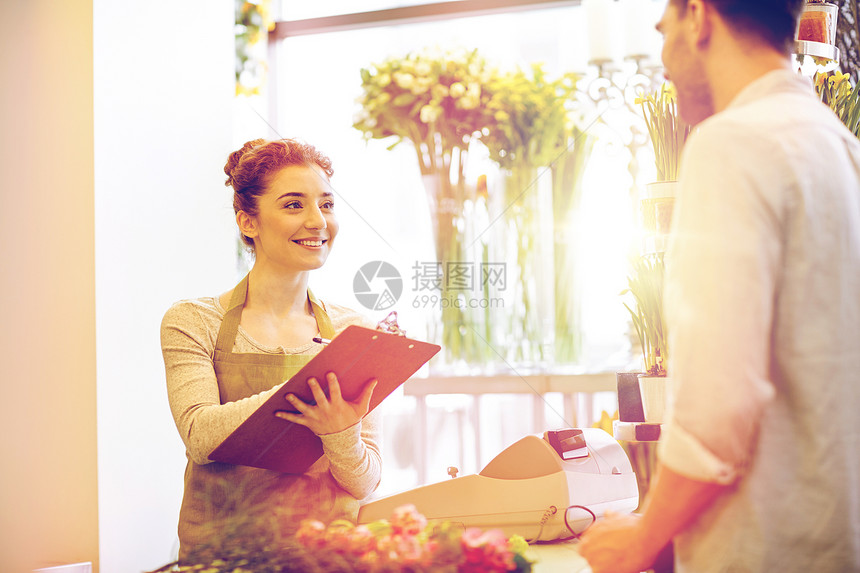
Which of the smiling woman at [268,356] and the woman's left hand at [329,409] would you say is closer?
the woman's left hand at [329,409]

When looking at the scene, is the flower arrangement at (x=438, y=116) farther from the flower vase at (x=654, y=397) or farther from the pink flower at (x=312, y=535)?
the pink flower at (x=312, y=535)

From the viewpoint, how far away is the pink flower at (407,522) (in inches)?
37.5

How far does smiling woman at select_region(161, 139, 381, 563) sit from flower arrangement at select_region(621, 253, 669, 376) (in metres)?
0.59

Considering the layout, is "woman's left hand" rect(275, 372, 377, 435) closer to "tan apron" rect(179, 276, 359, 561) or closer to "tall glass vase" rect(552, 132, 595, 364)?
"tan apron" rect(179, 276, 359, 561)

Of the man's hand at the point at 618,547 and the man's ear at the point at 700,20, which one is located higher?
the man's ear at the point at 700,20

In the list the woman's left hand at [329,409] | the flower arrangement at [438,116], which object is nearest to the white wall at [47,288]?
the woman's left hand at [329,409]

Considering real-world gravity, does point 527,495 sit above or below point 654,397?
below

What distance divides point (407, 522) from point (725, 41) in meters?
0.68

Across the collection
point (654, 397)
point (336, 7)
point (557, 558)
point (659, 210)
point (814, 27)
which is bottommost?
point (557, 558)

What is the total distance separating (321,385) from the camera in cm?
124

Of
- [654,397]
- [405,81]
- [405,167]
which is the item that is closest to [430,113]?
[405,81]

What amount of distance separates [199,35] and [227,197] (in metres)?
0.47

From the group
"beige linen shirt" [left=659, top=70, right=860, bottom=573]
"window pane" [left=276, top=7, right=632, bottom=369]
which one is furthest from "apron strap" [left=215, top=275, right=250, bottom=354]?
"beige linen shirt" [left=659, top=70, right=860, bottom=573]

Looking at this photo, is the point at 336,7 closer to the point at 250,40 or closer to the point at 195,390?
the point at 250,40
